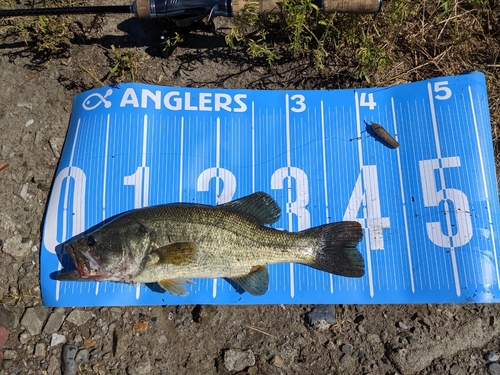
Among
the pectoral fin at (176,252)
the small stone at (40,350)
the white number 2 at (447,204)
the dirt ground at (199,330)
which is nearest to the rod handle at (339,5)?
the dirt ground at (199,330)

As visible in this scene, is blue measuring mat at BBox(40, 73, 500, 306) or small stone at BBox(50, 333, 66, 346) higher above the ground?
blue measuring mat at BBox(40, 73, 500, 306)

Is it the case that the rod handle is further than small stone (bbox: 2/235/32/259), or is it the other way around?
small stone (bbox: 2/235/32/259)

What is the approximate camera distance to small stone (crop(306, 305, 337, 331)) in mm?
3506

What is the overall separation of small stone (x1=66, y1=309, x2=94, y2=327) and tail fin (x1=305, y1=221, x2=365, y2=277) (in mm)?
2207

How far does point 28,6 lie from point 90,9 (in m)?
1.28

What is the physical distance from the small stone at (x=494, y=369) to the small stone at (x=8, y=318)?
4.43 meters

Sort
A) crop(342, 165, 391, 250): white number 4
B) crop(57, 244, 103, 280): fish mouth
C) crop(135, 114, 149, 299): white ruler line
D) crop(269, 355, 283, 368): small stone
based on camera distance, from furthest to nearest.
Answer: crop(135, 114, 149, 299): white ruler line
crop(342, 165, 391, 250): white number 4
crop(269, 355, 283, 368): small stone
crop(57, 244, 103, 280): fish mouth

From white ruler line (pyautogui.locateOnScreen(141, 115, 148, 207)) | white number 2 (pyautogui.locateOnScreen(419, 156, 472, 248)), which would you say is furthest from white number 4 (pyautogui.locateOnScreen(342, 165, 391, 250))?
white ruler line (pyautogui.locateOnScreen(141, 115, 148, 207))

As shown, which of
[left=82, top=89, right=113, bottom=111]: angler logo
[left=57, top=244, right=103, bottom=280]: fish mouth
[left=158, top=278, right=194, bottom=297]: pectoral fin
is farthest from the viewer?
[left=82, top=89, right=113, bottom=111]: angler logo

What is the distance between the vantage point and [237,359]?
345 centimetres

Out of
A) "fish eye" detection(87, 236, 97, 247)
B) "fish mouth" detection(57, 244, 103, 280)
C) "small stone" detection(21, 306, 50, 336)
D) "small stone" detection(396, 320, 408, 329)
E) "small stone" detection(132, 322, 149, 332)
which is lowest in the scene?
"small stone" detection(396, 320, 408, 329)

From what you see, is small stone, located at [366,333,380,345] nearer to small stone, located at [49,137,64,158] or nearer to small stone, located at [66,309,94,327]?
small stone, located at [66,309,94,327]

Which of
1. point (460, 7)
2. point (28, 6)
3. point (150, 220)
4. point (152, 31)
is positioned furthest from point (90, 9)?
point (460, 7)

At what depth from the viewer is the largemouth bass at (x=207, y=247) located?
3.05m
